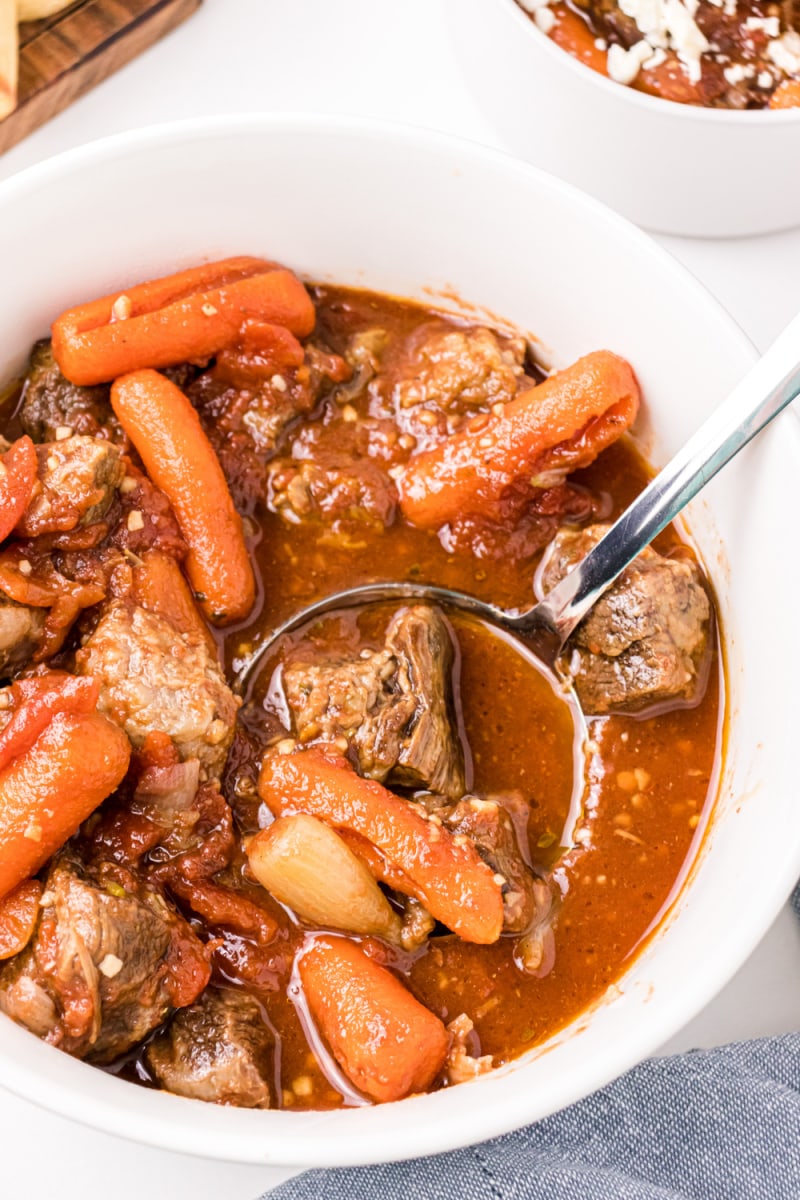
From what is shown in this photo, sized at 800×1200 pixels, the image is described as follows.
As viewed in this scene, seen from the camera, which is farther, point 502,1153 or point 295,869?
point 502,1153

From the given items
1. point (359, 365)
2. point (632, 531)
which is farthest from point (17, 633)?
point (632, 531)

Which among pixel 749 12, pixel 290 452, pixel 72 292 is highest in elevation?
pixel 72 292

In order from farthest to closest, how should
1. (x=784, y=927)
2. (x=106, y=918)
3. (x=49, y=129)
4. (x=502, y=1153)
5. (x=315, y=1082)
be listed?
(x=49, y=129)
(x=784, y=927)
(x=502, y=1153)
(x=315, y=1082)
(x=106, y=918)

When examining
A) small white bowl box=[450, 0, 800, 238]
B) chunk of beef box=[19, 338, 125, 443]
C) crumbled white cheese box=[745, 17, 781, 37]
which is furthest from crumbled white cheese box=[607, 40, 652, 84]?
chunk of beef box=[19, 338, 125, 443]

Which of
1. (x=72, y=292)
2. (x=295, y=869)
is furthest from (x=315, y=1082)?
(x=72, y=292)

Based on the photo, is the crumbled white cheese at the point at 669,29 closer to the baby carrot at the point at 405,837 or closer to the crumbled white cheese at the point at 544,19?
the crumbled white cheese at the point at 544,19

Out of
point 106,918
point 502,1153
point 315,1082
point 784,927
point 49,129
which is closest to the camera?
point 106,918

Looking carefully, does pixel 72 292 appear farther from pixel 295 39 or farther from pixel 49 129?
pixel 295 39
